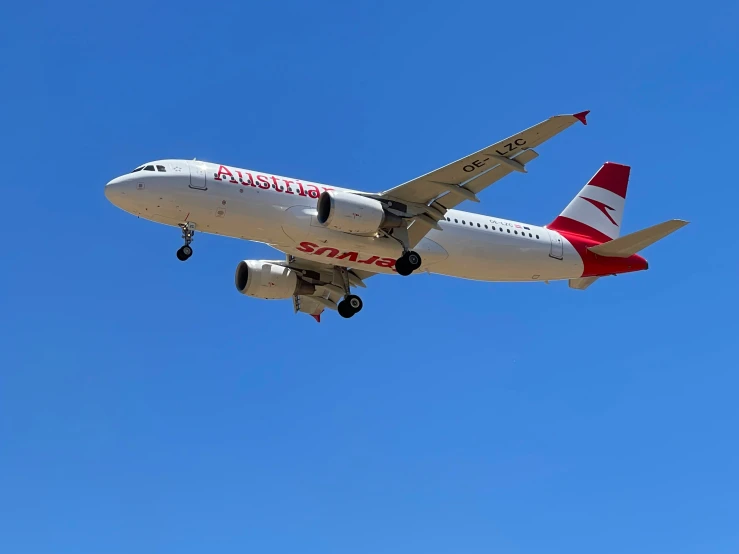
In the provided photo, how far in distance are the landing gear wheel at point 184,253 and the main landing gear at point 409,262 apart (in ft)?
23.7

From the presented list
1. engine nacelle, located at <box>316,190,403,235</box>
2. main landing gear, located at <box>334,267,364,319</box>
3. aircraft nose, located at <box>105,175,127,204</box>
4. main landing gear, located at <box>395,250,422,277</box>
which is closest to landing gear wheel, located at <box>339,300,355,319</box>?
main landing gear, located at <box>334,267,364,319</box>

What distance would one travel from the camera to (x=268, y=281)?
40531 mm

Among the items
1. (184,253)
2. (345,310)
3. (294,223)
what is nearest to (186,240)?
(184,253)

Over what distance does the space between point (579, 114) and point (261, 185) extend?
10563mm

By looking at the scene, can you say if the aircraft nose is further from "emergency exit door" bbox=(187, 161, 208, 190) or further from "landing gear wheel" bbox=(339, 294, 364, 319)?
"landing gear wheel" bbox=(339, 294, 364, 319)

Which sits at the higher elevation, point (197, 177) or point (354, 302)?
point (197, 177)

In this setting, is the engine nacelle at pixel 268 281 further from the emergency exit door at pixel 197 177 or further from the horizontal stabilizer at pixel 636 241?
the horizontal stabilizer at pixel 636 241

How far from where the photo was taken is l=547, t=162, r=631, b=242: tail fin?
42.2 metres

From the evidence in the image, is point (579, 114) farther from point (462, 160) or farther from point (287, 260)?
point (287, 260)

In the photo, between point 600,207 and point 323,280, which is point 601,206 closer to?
point 600,207

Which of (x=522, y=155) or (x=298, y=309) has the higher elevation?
(x=522, y=155)

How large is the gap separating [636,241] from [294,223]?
13094 millimetres

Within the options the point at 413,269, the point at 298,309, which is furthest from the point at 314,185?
the point at 298,309

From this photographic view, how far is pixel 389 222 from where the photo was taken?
35875 millimetres
